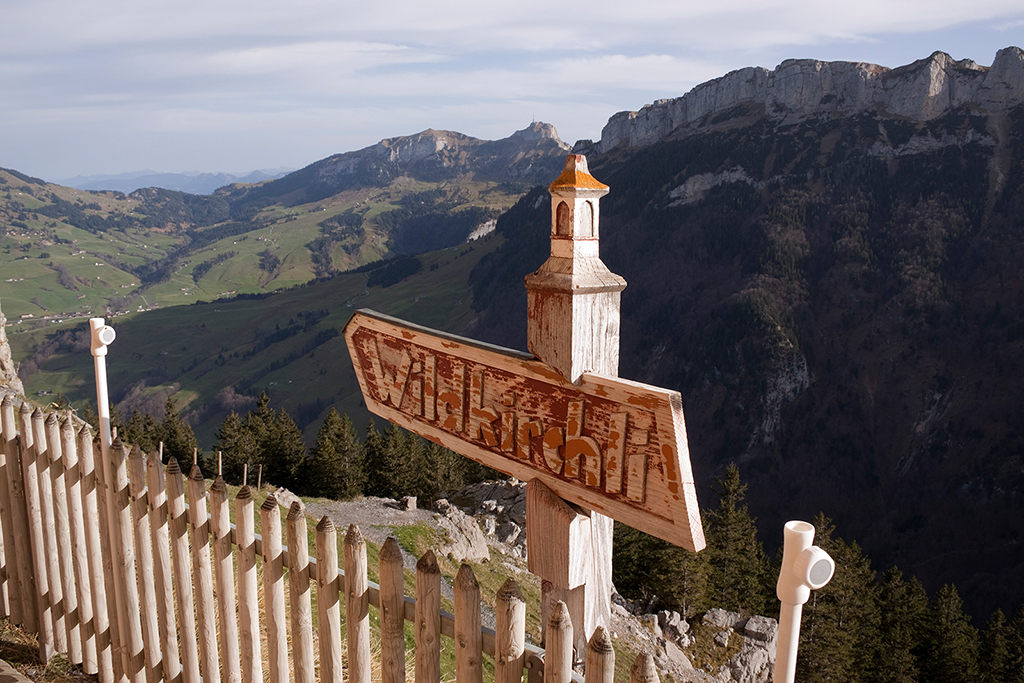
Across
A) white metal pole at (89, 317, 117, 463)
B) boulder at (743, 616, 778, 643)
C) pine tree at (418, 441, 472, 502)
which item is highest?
white metal pole at (89, 317, 117, 463)

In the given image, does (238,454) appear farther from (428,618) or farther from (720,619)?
(428,618)

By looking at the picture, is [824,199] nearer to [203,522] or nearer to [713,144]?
[713,144]

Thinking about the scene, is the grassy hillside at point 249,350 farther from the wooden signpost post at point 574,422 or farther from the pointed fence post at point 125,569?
the wooden signpost post at point 574,422

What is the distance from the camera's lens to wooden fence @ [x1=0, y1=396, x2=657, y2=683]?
3459 mm

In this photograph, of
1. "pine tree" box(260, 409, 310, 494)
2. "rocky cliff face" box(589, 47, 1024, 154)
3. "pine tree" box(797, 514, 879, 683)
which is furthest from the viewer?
"rocky cliff face" box(589, 47, 1024, 154)

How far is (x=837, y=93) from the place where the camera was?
155m

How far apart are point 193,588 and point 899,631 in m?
34.8

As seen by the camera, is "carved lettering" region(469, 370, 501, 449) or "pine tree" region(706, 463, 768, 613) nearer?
"carved lettering" region(469, 370, 501, 449)

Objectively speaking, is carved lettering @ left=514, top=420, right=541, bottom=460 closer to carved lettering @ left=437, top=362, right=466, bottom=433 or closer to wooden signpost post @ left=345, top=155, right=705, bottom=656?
wooden signpost post @ left=345, top=155, right=705, bottom=656

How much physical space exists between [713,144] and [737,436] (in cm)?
8118

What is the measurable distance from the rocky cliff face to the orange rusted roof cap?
16251 centimetres

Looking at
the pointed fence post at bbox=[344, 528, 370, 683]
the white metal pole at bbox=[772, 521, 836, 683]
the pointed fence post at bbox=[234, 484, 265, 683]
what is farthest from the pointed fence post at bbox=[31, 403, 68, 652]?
the white metal pole at bbox=[772, 521, 836, 683]

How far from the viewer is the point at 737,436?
111 metres

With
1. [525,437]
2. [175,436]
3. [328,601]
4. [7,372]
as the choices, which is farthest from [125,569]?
[175,436]
